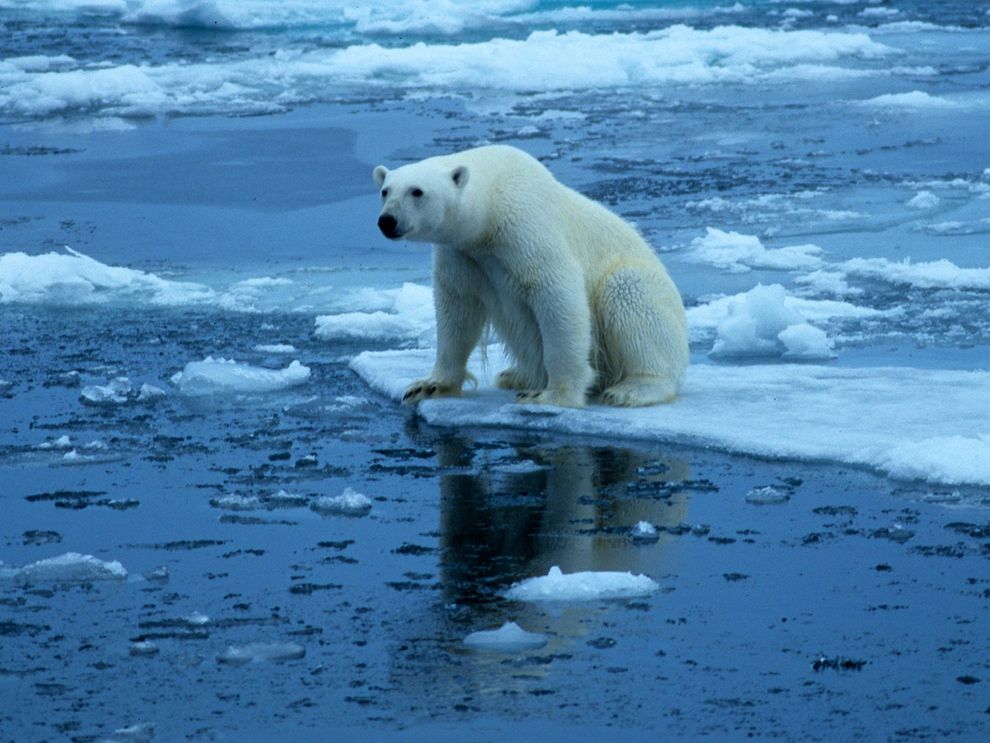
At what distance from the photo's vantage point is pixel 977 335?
8.20m

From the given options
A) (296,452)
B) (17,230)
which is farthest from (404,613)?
(17,230)

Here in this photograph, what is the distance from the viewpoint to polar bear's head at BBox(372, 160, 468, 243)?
20.2ft

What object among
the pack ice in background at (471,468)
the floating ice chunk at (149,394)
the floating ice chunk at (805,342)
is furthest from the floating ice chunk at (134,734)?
the floating ice chunk at (805,342)

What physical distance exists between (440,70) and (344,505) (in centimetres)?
1612

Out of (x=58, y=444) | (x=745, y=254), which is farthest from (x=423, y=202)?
(x=745, y=254)

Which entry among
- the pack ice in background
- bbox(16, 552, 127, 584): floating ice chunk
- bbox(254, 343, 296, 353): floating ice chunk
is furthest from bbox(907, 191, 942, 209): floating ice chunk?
bbox(16, 552, 127, 584): floating ice chunk

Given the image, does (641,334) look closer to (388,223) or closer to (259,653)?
(388,223)

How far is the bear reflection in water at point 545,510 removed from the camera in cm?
485

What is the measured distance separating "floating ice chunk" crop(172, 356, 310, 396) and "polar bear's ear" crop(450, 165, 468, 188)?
1.52 metres

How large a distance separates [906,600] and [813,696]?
76cm

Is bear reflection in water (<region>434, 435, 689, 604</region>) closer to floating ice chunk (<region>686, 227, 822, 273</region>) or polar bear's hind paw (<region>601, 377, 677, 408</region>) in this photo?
polar bear's hind paw (<region>601, 377, 677, 408</region>)

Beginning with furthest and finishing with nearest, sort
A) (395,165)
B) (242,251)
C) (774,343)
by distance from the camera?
(395,165) → (242,251) → (774,343)

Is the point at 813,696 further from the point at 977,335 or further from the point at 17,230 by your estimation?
the point at 17,230

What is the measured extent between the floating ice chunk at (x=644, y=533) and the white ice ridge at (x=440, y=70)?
13.3 m
